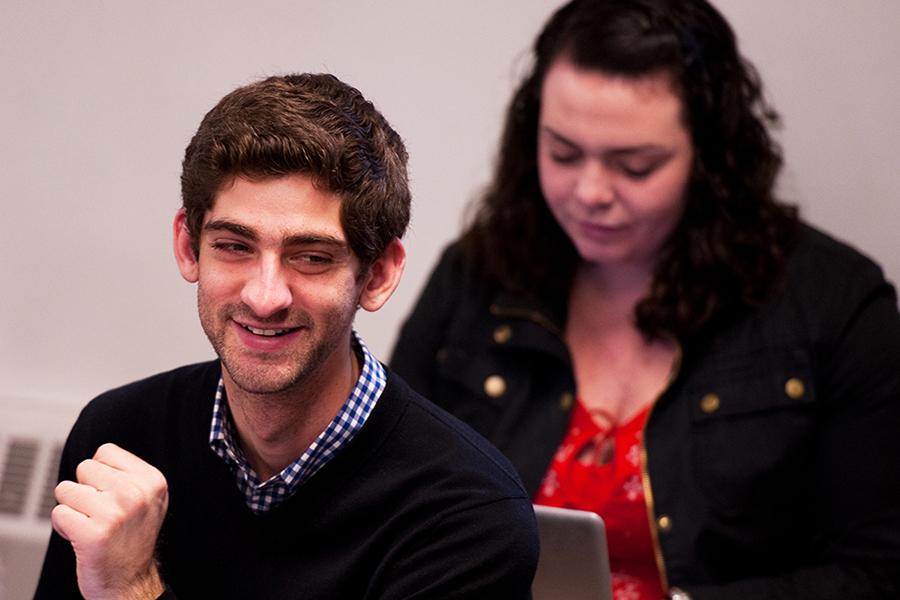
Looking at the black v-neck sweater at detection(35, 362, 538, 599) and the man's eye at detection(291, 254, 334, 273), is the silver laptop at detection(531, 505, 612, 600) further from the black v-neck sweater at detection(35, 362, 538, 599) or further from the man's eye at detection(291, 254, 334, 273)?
the man's eye at detection(291, 254, 334, 273)

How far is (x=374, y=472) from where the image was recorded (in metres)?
1.24

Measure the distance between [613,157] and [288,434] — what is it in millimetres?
874

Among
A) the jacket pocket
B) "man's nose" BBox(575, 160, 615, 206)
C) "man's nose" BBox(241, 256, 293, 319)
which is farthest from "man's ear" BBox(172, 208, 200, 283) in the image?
the jacket pocket

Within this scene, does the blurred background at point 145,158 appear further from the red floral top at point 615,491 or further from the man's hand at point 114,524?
the man's hand at point 114,524

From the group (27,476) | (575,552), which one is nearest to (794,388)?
(575,552)

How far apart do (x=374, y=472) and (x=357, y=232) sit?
24 centimetres

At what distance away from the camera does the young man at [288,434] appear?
114 cm

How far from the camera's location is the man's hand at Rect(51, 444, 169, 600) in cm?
114

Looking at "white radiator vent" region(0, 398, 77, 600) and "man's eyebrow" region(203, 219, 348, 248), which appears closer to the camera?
"man's eyebrow" region(203, 219, 348, 248)

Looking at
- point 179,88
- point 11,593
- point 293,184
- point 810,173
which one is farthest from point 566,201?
point 11,593

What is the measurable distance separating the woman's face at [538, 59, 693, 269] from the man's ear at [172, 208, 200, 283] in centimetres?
85

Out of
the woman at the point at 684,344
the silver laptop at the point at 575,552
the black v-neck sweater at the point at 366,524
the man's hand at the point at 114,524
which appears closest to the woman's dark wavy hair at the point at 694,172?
the woman at the point at 684,344

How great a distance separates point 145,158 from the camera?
7.74 feet

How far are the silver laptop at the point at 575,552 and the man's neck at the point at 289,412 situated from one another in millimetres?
257
